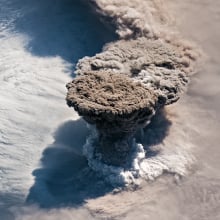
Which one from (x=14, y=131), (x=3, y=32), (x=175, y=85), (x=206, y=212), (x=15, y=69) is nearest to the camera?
(x=206, y=212)

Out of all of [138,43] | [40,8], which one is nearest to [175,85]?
[138,43]

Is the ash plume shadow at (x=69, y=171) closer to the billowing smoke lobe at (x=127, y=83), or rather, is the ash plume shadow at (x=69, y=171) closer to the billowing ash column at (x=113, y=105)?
the billowing smoke lobe at (x=127, y=83)

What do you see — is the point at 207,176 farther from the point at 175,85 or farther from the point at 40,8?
the point at 40,8

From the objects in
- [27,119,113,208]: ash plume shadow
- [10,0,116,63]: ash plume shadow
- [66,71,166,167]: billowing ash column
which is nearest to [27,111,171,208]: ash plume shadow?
[27,119,113,208]: ash plume shadow

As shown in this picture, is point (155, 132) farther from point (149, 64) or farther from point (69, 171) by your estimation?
point (69, 171)

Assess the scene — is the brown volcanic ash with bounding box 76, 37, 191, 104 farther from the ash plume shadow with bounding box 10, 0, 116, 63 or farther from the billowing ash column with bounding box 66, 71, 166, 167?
the ash plume shadow with bounding box 10, 0, 116, 63

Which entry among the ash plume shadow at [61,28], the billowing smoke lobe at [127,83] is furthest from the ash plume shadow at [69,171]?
the ash plume shadow at [61,28]

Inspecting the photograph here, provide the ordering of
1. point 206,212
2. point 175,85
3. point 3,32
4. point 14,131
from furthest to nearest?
1. point 3,32
2. point 14,131
3. point 175,85
4. point 206,212
